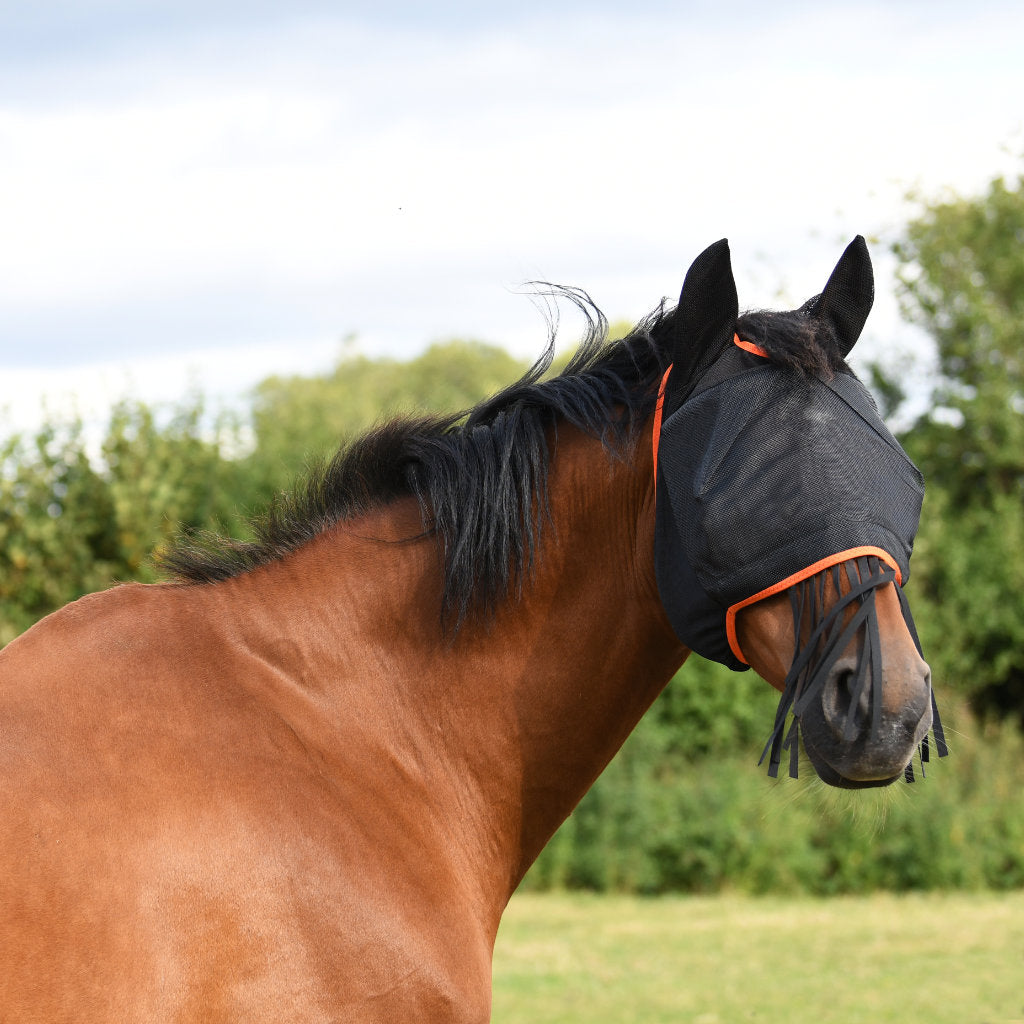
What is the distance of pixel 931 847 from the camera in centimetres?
1207

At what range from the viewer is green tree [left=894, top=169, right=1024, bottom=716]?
1511cm

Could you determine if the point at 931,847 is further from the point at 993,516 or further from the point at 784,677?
the point at 784,677

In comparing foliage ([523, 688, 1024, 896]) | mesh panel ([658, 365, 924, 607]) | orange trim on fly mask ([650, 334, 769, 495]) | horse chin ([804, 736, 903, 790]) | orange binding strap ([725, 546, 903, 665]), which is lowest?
foliage ([523, 688, 1024, 896])

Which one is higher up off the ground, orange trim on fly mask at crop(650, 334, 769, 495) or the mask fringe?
orange trim on fly mask at crop(650, 334, 769, 495)

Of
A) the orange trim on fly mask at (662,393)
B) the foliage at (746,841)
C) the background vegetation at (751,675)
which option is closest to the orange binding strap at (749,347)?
the orange trim on fly mask at (662,393)

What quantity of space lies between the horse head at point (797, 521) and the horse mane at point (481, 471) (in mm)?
110

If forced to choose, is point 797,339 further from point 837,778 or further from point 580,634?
point 837,778

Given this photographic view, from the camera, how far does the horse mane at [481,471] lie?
2.54 meters

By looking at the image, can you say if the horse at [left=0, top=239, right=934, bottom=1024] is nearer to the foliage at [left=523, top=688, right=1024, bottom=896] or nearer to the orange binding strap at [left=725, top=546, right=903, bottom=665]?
the orange binding strap at [left=725, top=546, right=903, bottom=665]

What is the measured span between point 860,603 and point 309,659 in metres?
1.23

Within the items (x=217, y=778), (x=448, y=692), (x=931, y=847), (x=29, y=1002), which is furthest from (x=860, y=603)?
(x=931, y=847)

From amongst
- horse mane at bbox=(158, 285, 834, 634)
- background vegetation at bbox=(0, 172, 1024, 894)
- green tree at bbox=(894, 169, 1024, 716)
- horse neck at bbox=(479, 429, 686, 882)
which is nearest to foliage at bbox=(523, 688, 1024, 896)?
background vegetation at bbox=(0, 172, 1024, 894)

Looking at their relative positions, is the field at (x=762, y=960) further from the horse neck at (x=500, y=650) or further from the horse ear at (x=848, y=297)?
the horse ear at (x=848, y=297)

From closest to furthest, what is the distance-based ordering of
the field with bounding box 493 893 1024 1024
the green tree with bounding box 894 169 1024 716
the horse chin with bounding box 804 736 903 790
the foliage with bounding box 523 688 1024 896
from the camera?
the horse chin with bounding box 804 736 903 790
the field with bounding box 493 893 1024 1024
the foliage with bounding box 523 688 1024 896
the green tree with bounding box 894 169 1024 716
